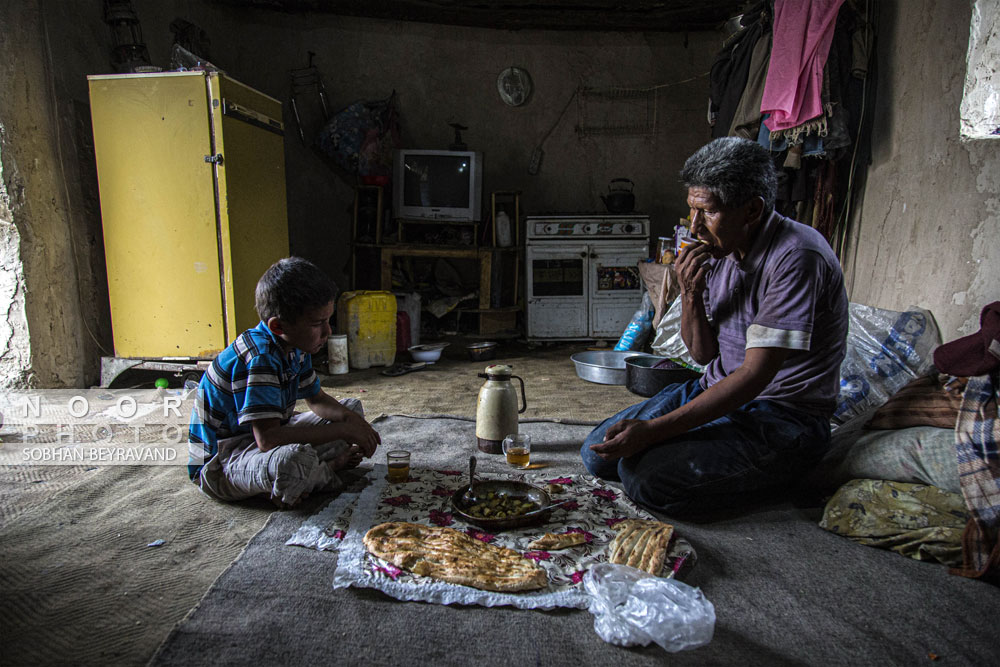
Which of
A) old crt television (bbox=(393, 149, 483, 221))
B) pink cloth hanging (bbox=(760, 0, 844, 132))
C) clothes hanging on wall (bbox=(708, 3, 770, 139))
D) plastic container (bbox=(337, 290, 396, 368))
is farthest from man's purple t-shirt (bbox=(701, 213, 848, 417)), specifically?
old crt television (bbox=(393, 149, 483, 221))

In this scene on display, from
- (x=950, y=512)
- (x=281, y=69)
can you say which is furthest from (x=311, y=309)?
(x=281, y=69)

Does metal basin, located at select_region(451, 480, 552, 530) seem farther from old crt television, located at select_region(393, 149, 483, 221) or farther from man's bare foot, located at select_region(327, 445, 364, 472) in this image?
old crt television, located at select_region(393, 149, 483, 221)

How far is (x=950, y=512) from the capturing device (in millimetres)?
1617

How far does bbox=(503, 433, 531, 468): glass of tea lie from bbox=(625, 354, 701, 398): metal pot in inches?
58.2

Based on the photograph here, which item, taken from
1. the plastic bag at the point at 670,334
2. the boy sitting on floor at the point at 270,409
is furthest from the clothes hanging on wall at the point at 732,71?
the boy sitting on floor at the point at 270,409

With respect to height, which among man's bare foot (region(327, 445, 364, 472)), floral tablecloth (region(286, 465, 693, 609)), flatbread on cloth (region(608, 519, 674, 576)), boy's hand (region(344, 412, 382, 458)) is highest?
boy's hand (region(344, 412, 382, 458))

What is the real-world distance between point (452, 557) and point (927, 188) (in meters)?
2.83

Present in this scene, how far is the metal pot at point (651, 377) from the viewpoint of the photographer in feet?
11.4

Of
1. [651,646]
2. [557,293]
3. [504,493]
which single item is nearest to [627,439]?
[504,493]

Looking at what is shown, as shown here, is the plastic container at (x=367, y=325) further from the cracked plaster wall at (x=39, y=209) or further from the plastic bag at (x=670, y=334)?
the plastic bag at (x=670, y=334)

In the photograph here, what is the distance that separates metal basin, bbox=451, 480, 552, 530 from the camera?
172cm

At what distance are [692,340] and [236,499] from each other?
1807mm

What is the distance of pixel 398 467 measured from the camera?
2.14 metres

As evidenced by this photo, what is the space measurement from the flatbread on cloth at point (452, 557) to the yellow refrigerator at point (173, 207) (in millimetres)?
2428
